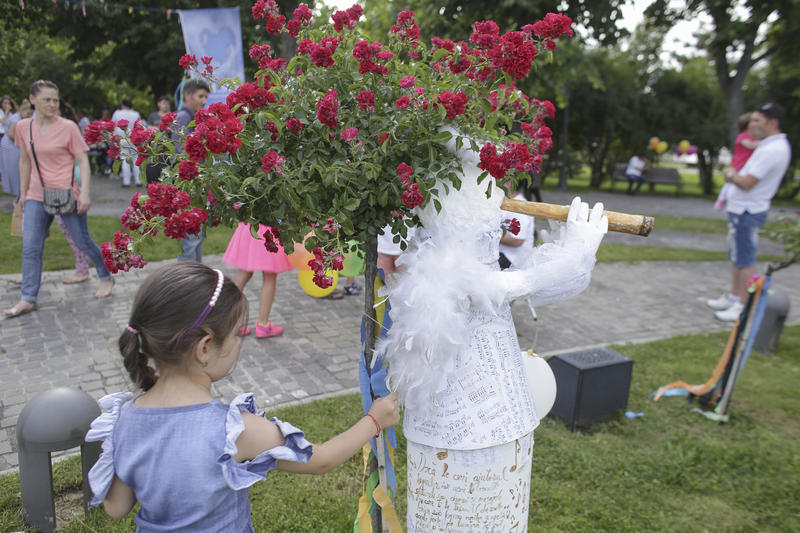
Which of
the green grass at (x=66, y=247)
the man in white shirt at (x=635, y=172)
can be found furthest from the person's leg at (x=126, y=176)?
the man in white shirt at (x=635, y=172)

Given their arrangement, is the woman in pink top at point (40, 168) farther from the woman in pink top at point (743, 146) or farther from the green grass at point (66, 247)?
the woman in pink top at point (743, 146)

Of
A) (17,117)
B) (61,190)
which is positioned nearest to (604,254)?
(61,190)

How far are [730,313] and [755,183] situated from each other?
1.47 meters

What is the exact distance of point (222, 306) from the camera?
1.54 meters

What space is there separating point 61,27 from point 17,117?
693 centimetres

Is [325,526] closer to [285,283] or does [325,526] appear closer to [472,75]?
[472,75]

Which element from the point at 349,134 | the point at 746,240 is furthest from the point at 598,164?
the point at 349,134

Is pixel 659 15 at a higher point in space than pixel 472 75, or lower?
higher

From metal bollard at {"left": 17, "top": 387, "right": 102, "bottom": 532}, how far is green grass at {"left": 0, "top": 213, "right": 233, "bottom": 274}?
363 centimetres

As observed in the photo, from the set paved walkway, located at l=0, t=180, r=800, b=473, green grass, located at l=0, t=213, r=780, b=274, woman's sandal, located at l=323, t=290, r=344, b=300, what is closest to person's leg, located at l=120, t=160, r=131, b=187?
green grass, located at l=0, t=213, r=780, b=274

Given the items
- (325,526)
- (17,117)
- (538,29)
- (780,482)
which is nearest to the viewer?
(538,29)

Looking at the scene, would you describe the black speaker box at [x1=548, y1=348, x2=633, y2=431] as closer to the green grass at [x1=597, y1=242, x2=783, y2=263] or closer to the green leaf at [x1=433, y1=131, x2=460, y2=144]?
the green leaf at [x1=433, y1=131, x2=460, y2=144]

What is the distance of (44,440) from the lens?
8.39 ft

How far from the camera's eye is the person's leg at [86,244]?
Answer: 17.8 ft
